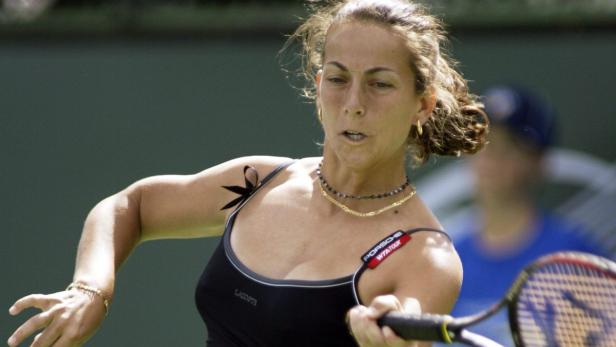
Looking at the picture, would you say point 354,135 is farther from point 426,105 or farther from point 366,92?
point 426,105

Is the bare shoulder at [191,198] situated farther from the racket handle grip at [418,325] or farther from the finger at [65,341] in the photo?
the racket handle grip at [418,325]

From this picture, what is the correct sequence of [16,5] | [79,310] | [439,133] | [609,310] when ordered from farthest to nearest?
1. [16,5]
2. [439,133]
3. [79,310]
4. [609,310]

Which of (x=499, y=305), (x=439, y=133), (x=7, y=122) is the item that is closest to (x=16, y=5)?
(x=7, y=122)

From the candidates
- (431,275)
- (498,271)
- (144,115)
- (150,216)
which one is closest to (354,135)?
(431,275)

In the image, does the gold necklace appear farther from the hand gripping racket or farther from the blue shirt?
the blue shirt

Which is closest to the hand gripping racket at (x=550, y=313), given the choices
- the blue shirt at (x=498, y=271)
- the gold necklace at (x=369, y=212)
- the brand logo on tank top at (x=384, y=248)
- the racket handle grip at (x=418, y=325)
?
the racket handle grip at (x=418, y=325)

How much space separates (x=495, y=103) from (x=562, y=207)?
541 mm

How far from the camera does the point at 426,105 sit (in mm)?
2811

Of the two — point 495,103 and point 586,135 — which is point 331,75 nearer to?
point 495,103

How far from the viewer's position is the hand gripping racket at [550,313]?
7.72 feet

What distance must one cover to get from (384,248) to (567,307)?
1.38ft

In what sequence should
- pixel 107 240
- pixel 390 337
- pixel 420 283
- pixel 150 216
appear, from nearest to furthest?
pixel 390 337 → pixel 420 283 → pixel 107 240 → pixel 150 216

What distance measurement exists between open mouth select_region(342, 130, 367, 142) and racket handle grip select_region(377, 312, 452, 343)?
1.54 ft

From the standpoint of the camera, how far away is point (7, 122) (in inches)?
212
